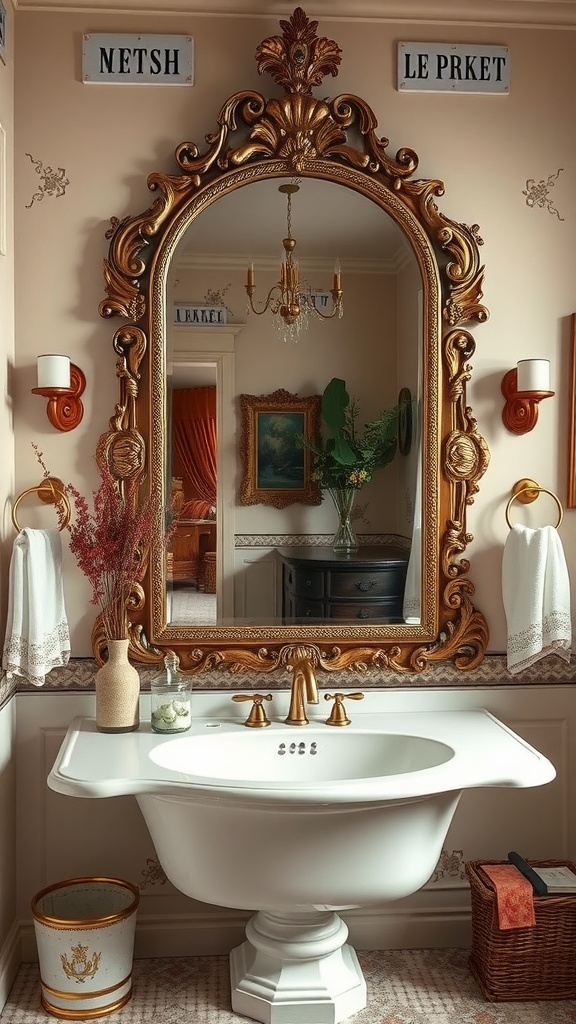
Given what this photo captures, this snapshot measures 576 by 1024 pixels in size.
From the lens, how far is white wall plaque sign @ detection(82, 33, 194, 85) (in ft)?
8.39

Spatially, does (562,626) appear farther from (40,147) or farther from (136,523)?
(40,147)

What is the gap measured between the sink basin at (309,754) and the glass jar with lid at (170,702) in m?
0.06

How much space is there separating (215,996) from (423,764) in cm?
82

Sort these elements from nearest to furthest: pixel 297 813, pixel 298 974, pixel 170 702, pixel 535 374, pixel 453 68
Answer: pixel 297 813, pixel 298 974, pixel 170 702, pixel 535 374, pixel 453 68

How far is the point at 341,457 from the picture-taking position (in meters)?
2.60

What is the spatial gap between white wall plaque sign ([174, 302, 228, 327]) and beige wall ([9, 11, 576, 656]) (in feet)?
0.63

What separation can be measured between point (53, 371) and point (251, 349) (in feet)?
1.79

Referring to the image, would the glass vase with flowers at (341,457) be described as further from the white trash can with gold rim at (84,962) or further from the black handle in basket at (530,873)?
the white trash can with gold rim at (84,962)

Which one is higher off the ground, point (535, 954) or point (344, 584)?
point (344, 584)

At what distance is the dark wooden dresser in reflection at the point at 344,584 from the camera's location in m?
2.59

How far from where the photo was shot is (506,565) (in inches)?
103

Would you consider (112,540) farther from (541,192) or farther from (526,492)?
(541,192)

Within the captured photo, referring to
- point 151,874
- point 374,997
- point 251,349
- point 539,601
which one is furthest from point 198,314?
point 374,997

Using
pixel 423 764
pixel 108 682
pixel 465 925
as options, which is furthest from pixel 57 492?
pixel 465 925
